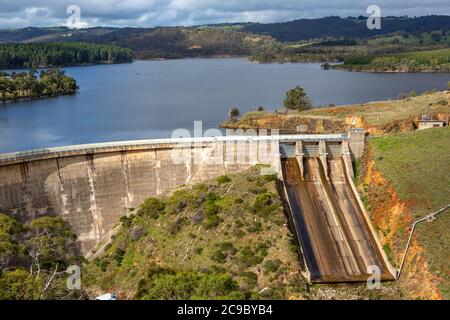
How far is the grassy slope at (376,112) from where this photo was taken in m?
64.4

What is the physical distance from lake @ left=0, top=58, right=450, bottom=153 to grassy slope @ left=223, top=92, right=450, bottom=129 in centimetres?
988

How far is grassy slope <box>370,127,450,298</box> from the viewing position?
35094 millimetres

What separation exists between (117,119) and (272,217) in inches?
2162

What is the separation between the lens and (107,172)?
45.2 meters

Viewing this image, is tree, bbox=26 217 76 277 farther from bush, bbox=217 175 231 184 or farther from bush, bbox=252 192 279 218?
bush, bbox=217 175 231 184

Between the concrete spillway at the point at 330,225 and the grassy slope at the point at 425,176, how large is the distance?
3370mm

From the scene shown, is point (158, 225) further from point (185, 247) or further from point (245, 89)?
point (245, 89)

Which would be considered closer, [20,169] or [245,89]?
[20,169]

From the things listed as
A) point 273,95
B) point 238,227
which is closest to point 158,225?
point 238,227

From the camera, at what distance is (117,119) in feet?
293

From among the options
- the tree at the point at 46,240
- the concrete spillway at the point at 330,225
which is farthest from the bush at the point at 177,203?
the tree at the point at 46,240

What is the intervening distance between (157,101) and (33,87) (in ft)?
86.6
